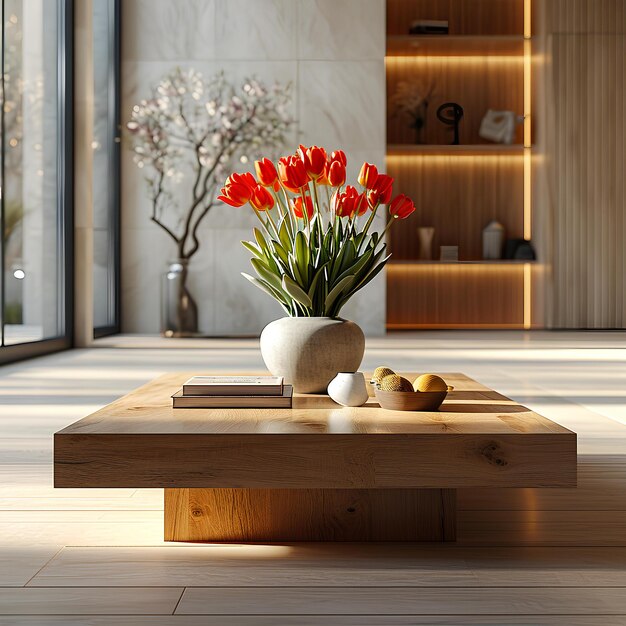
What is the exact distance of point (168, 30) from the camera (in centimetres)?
664

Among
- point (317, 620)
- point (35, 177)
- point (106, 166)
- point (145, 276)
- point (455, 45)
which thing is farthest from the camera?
point (455, 45)

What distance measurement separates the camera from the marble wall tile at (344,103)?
21.6ft

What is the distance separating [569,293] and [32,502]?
585cm

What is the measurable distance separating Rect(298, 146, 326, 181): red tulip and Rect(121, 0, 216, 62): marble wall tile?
5270 mm

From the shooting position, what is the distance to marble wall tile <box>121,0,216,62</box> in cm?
662

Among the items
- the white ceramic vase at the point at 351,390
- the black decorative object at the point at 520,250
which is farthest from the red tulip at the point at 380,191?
the black decorative object at the point at 520,250

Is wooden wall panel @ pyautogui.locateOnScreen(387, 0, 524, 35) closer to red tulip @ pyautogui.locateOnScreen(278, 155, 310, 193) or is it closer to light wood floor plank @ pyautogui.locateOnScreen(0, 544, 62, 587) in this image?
red tulip @ pyautogui.locateOnScreen(278, 155, 310, 193)

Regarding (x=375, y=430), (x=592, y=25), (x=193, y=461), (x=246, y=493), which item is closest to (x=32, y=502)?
(x=246, y=493)

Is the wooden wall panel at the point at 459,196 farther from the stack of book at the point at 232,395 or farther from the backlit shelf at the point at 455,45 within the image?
the stack of book at the point at 232,395

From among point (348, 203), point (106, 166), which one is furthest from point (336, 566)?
point (106, 166)

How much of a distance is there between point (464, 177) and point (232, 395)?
6.17 meters

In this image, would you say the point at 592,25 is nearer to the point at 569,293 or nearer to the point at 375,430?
the point at 569,293

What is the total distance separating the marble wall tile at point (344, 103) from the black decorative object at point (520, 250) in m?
1.34

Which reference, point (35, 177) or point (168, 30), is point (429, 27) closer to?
point (168, 30)
